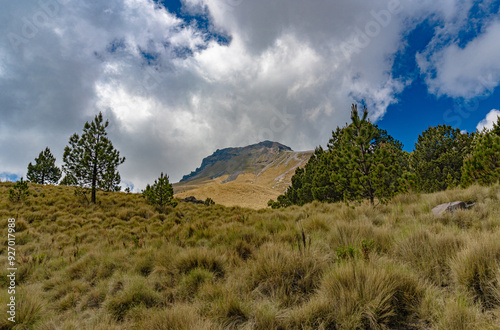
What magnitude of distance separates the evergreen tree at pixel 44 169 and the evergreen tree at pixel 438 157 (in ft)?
180

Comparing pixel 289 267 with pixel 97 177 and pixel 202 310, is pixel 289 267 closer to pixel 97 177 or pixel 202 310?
pixel 202 310

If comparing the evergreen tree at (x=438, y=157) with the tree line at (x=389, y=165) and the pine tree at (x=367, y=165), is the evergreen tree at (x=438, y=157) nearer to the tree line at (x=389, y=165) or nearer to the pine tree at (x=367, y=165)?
the tree line at (x=389, y=165)

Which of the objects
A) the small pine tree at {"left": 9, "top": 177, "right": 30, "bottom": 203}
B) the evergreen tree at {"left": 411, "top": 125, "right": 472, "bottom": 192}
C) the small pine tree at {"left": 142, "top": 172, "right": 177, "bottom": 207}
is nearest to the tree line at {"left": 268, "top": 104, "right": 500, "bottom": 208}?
the evergreen tree at {"left": 411, "top": 125, "right": 472, "bottom": 192}

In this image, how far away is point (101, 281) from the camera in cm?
435

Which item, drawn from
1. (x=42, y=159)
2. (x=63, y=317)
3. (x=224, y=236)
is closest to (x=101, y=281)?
(x=63, y=317)

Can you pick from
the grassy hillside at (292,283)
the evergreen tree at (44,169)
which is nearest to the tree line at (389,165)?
the grassy hillside at (292,283)

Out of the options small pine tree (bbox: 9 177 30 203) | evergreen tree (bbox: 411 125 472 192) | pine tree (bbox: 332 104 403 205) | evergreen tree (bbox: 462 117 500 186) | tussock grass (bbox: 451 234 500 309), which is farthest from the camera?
evergreen tree (bbox: 411 125 472 192)

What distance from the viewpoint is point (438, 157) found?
59.5 ft

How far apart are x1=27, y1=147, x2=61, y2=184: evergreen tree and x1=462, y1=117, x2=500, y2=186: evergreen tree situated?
55.0 metres

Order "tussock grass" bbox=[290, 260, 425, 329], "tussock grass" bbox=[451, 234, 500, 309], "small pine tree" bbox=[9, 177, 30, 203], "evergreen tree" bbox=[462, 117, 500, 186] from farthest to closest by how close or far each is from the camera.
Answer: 1. "small pine tree" bbox=[9, 177, 30, 203]
2. "evergreen tree" bbox=[462, 117, 500, 186]
3. "tussock grass" bbox=[451, 234, 500, 309]
4. "tussock grass" bbox=[290, 260, 425, 329]

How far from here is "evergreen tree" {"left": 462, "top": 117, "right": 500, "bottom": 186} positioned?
9.89 metres

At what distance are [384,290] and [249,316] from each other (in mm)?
1574

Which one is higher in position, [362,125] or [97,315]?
[362,125]

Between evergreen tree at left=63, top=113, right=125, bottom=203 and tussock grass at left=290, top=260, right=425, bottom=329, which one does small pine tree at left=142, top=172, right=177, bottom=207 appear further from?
tussock grass at left=290, top=260, right=425, bottom=329
